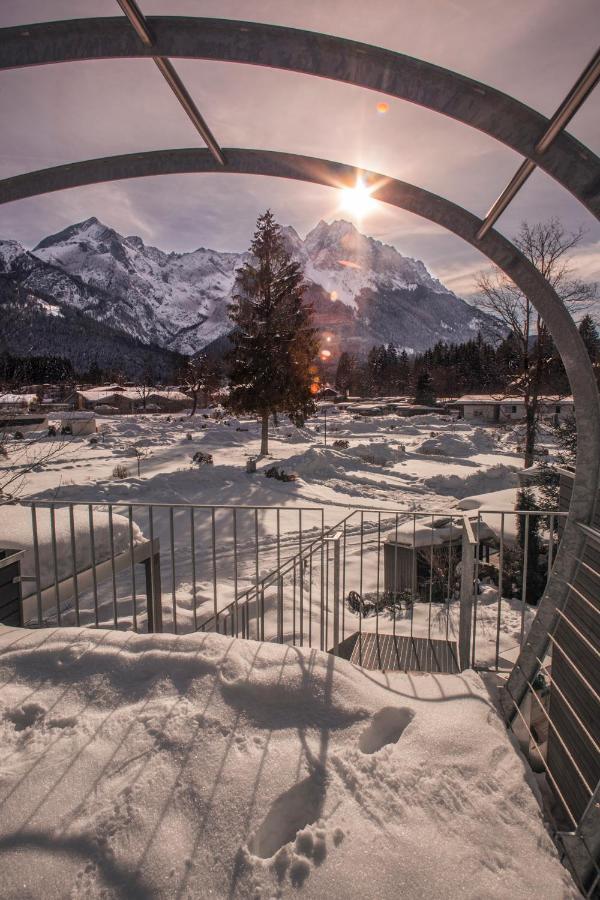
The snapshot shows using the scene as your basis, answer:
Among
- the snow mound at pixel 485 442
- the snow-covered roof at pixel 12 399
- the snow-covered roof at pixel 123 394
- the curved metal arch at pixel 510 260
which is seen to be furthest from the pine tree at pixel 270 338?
the snow-covered roof at pixel 123 394

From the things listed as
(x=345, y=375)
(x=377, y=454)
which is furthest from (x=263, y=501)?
(x=345, y=375)

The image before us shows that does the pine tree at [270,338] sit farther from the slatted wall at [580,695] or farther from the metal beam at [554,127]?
the metal beam at [554,127]

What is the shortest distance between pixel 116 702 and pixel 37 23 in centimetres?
352

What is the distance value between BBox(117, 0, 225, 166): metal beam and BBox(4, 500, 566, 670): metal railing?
252 centimetres

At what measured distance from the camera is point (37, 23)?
2170mm

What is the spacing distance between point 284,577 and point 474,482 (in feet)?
41.1

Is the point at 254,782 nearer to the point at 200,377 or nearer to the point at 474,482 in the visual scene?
the point at 474,482

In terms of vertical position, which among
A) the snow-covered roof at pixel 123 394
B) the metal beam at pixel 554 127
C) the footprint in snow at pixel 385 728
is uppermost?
the metal beam at pixel 554 127

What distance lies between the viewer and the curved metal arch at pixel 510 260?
8.73 ft

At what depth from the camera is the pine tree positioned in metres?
23.9

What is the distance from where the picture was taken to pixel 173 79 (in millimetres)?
2242

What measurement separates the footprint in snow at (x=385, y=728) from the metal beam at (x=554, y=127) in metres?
2.87

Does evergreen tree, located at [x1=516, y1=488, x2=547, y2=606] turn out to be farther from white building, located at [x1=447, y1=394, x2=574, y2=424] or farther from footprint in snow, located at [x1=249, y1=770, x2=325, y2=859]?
white building, located at [x1=447, y1=394, x2=574, y2=424]

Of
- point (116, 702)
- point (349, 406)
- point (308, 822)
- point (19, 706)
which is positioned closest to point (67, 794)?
point (116, 702)
